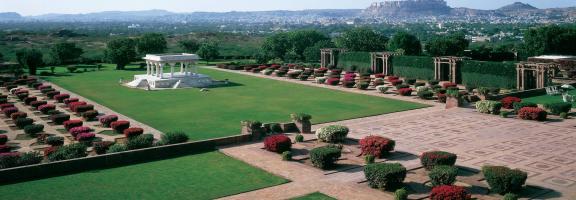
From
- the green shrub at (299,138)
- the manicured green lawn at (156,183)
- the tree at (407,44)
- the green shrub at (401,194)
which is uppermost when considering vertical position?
the tree at (407,44)

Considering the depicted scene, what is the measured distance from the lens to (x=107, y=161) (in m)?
25.4

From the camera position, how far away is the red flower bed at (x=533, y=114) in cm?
3541

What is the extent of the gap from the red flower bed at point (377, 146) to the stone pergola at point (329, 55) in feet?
185

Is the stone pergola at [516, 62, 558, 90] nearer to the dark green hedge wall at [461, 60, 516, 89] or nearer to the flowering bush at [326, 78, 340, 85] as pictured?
the dark green hedge wall at [461, 60, 516, 89]

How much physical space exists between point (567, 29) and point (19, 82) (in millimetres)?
77187

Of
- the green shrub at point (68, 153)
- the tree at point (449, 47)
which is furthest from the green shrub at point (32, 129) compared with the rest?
the tree at point (449, 47)

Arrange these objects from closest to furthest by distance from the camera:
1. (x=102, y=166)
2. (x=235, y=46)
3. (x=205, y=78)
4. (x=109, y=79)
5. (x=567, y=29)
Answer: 1. (x=102, y=166)
2. (x=205, y=78)
3. (x=109, y=79)
4. (x=567, y=29)
5. (x=235, y=46)

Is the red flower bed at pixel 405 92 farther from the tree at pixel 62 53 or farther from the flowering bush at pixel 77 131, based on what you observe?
the tree at pixel 62 53

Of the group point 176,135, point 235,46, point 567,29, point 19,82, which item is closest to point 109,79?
point 19,82

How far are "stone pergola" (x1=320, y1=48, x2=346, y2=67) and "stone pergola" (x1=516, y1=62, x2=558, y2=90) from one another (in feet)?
108

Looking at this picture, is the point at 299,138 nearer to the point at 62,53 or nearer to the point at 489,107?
the point at 489,107

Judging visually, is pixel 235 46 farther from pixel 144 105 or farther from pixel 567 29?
pixel 144 105

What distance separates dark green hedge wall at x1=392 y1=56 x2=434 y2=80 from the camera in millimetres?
64875

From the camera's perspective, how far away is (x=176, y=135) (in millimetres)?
28609
